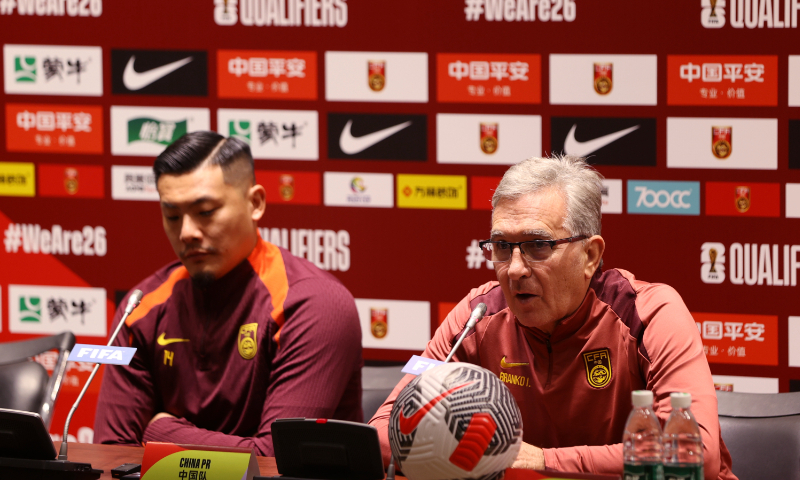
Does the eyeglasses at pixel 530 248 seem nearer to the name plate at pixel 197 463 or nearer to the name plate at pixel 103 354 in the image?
the name plate at pixel 197 463

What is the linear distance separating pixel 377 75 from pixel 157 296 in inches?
54.7

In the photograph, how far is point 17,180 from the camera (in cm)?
384

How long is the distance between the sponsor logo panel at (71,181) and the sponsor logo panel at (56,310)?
1.42ft

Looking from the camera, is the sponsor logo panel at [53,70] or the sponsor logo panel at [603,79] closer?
the sponsor logo panel at [603,79]

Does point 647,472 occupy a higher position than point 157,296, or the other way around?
point 157,296

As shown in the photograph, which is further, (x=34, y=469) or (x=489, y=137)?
(x=489, y=137)

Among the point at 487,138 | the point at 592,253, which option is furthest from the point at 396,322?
the point at 592,253

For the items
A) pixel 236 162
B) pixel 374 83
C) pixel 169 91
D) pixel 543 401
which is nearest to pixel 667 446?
pixel 543 401

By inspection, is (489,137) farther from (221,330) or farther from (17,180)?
(17,180)

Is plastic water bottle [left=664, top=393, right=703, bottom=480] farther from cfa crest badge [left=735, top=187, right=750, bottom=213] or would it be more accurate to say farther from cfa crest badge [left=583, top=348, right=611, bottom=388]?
cfa crest badge [left=735, top=187, right=750, bottom=213]

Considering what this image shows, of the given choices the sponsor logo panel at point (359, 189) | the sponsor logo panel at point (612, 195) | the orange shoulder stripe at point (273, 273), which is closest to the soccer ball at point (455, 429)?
the orange shoulder stripe at point (273, 273)

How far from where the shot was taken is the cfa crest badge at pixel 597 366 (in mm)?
1996

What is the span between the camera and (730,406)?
2.28 metres

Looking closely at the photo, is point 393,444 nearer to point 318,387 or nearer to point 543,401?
point 543,401
